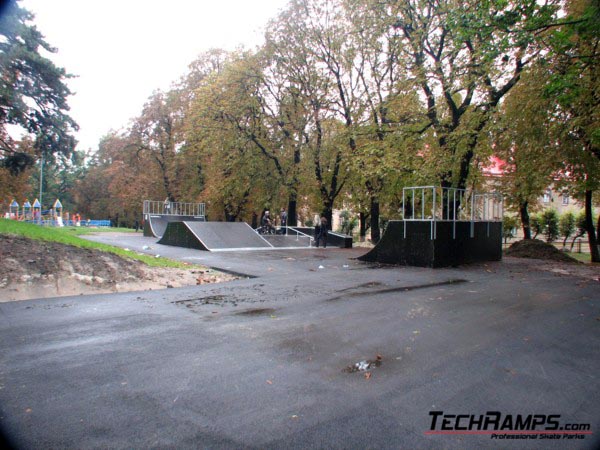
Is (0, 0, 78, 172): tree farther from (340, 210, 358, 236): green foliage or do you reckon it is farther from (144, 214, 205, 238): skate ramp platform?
(340, 210, 358, 236): green foliage

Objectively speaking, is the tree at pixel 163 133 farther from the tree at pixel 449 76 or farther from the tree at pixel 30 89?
the tree at pixel 449 76

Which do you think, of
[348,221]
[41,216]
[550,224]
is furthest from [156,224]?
[550,224]

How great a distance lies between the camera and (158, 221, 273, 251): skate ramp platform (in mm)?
19703

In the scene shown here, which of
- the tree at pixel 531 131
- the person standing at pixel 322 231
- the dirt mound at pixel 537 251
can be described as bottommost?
the dirt mound at pixel 537 251

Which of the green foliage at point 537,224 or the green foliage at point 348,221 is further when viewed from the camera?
the green foliage at point 348,221

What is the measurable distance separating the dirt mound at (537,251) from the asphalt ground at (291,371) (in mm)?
11288

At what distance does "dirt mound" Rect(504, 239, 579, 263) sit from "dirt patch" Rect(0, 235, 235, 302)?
14079mm

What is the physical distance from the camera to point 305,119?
2662cm

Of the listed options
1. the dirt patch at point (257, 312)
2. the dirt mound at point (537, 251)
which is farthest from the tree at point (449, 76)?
the dirt patch at point (257, 312)

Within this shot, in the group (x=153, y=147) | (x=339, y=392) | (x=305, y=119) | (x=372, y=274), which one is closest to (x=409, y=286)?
(x=372, y=274)

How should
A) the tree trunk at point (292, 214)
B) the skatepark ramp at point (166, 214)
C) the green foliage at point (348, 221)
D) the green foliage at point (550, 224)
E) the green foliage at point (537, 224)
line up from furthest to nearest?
1. the green foliage at point (348, 221)
2. the green foliage at point (550, 224)
3. the green foliage at point (537, 224)
4. the skatepark ramp at point (166, 214)
5. the tree trunk at point (292, 214)

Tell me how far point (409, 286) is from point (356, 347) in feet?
16.5

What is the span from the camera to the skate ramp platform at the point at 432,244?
44.0 ft

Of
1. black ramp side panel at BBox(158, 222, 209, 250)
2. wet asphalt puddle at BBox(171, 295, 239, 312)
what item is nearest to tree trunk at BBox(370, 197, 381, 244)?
black ramp side panel at BBox(158, 222, 209, 250)
